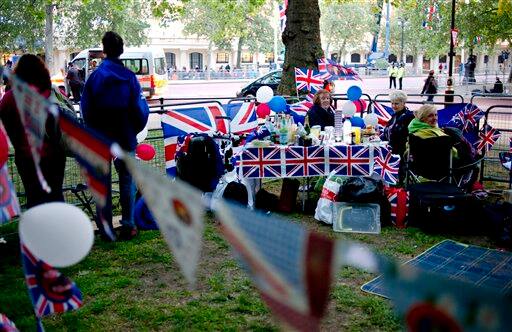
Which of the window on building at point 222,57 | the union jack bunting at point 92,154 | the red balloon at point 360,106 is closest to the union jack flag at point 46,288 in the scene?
the union jack bunting at point 92,154

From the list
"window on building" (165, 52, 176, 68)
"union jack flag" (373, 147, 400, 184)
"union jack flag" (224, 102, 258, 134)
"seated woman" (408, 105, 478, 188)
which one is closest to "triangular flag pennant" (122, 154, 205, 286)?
"union jack flag" (373, 147, 400, 184)

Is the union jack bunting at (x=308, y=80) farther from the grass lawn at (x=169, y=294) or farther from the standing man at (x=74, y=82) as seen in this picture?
the standing man at (x=74, y=82)

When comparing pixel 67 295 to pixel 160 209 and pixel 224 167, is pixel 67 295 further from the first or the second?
pixel 224 167

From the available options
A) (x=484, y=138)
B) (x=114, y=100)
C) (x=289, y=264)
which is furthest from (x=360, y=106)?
(x=289, y=264)

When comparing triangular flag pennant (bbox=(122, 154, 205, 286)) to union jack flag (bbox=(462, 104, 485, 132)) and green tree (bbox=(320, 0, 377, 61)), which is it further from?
green tree (bbox=(320, 0, 377, 61))

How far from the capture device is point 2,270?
455 centimetres

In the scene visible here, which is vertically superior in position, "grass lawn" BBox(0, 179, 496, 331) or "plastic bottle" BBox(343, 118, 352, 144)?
"plastic bottle" BBox(343, 118, 352, 144)

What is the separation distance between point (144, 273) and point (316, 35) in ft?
21.2

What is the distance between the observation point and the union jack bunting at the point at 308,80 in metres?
8.74

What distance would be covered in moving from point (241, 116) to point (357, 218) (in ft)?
8.70

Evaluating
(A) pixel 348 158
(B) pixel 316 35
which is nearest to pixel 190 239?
(A) pixel 348 158

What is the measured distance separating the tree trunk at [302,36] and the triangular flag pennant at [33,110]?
784cm

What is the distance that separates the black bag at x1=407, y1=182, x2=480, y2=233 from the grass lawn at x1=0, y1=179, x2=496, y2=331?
0.65 ft

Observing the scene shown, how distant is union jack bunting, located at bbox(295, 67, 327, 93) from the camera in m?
8.74
